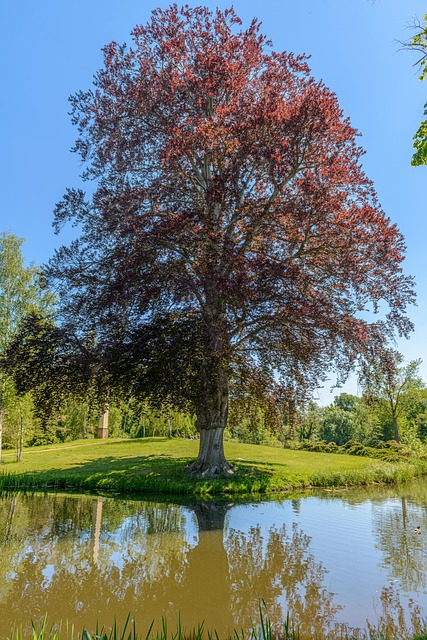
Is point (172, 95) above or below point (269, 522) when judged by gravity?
above

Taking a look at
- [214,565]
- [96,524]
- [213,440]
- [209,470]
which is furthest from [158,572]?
[213,440]

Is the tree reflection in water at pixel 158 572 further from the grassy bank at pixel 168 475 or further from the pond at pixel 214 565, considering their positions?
the grassy bank at pixel 168 475

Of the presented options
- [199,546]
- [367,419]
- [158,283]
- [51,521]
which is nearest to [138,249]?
[158,283]

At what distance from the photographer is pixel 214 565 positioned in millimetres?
6781

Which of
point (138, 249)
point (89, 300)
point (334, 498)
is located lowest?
point (334, 498)

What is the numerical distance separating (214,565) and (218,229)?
364 inches

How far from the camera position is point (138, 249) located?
1341cm

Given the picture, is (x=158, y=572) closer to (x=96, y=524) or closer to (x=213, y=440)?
(x=96, y=524)

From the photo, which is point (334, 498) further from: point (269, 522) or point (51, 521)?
point (51, 521)

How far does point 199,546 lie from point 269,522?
2566mm

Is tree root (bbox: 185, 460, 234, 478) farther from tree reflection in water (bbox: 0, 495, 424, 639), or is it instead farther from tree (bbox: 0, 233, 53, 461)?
tree (bbox: 0, 233, 53, 461)

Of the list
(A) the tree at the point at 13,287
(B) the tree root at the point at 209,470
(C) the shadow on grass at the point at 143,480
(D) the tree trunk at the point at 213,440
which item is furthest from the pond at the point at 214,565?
(A) the tree at the point at 13,287

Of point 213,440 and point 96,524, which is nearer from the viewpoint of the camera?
point 96,524

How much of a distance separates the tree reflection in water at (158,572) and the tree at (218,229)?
496cm
